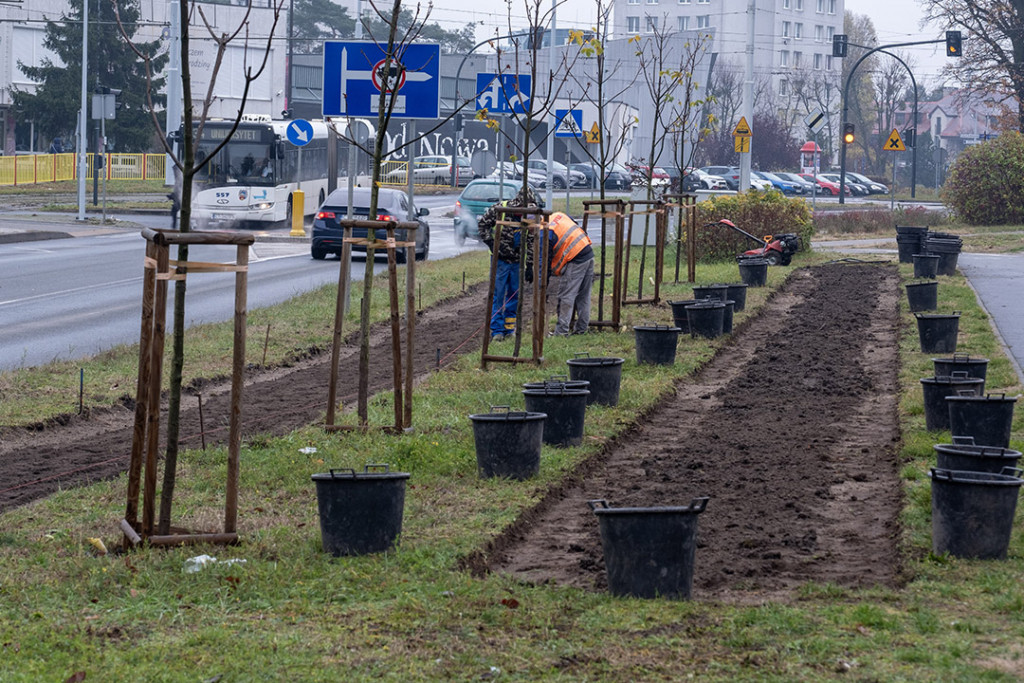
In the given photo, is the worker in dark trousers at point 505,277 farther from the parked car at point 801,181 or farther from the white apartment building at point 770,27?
the white apartment building at point 770,27

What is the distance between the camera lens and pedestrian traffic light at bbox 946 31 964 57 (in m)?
39.1

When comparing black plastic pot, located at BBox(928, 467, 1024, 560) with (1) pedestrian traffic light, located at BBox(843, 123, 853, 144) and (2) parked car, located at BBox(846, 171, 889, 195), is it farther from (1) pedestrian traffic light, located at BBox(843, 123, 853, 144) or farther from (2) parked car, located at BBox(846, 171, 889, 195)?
(2) parked car, located at BBox(846, 171, 889, 195)

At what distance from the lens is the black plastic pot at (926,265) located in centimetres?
2114

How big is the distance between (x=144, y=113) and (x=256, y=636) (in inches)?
2321

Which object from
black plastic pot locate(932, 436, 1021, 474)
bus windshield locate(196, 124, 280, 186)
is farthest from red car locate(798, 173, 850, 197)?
black plastic pot locate(932, 436, 1021, 474)

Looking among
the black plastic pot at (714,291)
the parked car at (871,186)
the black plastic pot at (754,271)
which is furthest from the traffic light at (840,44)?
the black plastic pot at (714,291)

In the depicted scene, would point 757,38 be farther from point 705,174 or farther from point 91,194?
point 91,194

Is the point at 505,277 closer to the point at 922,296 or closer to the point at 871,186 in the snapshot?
the point at 922,296

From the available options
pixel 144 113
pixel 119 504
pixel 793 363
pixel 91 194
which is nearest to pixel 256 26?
pixel 144 113

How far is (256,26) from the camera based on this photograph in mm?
68500

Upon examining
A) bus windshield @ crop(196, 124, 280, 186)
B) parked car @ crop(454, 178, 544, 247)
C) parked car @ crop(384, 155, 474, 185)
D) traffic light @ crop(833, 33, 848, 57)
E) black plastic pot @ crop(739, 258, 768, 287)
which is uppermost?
traffic light @ crop(833, 33, 848, 57)

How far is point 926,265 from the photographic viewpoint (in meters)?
21.2

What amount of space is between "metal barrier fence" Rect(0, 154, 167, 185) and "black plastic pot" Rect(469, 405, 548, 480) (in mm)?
43763

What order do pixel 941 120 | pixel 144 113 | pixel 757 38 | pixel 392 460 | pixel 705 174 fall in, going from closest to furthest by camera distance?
pixel 392 460, pixel 144 113, pixel 705 174, pixel 757 38, pixel 941 120
